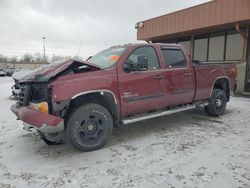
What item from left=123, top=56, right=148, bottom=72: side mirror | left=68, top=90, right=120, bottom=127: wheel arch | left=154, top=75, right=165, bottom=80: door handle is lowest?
left=68, top=90, right=120, bottom=127: wheel arch

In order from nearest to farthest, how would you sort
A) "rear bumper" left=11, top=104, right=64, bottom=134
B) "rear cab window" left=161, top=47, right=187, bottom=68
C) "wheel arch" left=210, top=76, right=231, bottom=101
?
"rear bumper" left=11, top=104, right=64, bottom=134, "rear cab window" left=161, top=47, right=187, bottom=68, "wheel arch" left=210, top=76, right=231, bottom=101

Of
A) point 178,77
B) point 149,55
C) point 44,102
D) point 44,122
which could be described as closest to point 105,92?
point 44,102

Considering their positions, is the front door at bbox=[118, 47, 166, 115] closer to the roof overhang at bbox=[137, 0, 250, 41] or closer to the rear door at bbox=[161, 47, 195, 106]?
the rear door at bbox=[161, 47, 195, 106]

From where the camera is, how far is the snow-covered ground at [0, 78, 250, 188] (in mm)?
3139

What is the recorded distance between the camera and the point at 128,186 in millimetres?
3002

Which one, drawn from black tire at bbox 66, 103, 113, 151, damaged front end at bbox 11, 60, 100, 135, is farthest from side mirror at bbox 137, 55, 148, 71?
black tire at bbox 66, 103, 113, 151

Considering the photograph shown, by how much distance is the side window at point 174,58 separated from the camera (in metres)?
5.36

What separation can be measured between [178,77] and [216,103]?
182cm

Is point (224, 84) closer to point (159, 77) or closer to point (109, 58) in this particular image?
point (159, 77)

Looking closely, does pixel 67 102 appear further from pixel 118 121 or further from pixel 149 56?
pixel 149 56

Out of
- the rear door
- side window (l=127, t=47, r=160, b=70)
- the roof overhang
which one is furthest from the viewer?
the roof overhang

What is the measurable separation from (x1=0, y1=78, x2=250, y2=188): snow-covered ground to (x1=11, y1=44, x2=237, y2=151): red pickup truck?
1.28 ft

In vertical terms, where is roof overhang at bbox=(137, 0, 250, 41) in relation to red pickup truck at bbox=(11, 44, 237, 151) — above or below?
above

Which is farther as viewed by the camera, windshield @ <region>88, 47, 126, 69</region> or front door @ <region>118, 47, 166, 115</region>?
windshield @ <region>88, 47, 126, 69</region>
